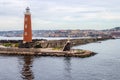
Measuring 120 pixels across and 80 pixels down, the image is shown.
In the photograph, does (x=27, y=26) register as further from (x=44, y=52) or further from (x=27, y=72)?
(x=27, y=72)

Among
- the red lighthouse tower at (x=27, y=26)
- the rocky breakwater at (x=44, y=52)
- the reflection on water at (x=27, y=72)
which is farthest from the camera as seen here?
the red lighthouse tower at (x=27, y=26)

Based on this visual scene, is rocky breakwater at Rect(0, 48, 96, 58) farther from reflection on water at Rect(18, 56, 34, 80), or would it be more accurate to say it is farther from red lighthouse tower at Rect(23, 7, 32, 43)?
reflection on water at Rect(18, 56, 34, 80)

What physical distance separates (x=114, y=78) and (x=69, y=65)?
13.7 m

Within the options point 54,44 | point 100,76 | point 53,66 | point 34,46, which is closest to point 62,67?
point 53,66

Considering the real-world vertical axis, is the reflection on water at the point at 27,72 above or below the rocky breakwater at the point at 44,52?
below

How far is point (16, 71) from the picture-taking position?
161 ft

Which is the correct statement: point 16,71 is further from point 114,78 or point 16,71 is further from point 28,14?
point 28,14

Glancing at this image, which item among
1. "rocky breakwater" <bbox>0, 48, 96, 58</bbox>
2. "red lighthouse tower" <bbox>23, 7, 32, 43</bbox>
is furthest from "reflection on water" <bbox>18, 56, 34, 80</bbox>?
"red lighthouse tower" <bbox>23, 7, 32, 43</bbox>

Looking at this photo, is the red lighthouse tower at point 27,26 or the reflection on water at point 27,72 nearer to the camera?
the reflection on water at point 27,72

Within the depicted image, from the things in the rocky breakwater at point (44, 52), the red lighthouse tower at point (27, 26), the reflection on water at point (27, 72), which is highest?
the red lighthouse tower at point (27, 26)

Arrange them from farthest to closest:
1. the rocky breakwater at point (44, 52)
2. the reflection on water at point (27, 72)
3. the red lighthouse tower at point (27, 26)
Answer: the red lighthouse tower at point (27, 26) → the rocky breakwater at point (44, 52) → the reflection on water at point (27, 72)

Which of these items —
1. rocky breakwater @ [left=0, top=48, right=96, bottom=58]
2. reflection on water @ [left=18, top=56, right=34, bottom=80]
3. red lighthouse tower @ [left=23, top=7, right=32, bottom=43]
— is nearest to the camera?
reflection on water @ [left=18, top=56, right=34, bottom=80]

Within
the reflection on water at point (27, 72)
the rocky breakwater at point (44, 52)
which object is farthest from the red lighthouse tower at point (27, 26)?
the reflection on water at point (27, 72)

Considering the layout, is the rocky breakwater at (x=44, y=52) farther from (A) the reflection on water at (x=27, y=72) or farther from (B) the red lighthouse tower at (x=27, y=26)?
(A) the reflection on water at (x=27, y=72)
